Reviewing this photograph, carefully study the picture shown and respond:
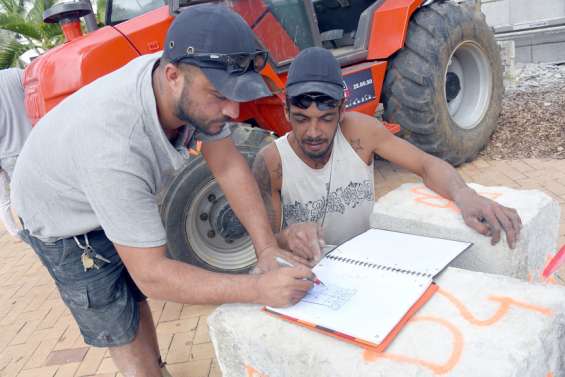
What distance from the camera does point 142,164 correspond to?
1265mm

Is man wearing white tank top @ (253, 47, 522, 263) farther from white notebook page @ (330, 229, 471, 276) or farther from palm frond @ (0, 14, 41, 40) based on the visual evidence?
palm frond @ (0, 14, 41, 40)

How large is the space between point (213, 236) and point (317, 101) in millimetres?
1318

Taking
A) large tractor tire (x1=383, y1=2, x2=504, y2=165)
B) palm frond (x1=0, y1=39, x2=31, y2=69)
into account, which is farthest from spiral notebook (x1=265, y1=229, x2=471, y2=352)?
palm frond (x1=0, y1=39, x2=31, y2=69)

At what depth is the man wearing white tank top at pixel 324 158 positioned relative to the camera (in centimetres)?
177

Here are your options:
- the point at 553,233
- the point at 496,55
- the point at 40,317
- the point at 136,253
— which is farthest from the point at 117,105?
the point at 496,55

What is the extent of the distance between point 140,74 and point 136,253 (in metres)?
0.53

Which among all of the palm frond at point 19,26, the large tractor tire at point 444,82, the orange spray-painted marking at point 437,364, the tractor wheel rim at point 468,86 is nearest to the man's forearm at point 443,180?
the orange spray-painted marking at point 437,364

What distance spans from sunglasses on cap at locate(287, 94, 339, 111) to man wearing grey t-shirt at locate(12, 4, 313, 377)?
431 millimetres

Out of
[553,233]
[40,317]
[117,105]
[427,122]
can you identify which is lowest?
[40,317]

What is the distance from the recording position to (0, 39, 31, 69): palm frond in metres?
8.99

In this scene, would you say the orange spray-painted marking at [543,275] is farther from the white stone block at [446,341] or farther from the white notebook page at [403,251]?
the white stone block at [446,341]

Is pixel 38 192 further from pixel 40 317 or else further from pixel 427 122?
pixel 427 122

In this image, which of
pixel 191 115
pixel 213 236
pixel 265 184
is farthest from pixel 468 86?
pixel 191 115

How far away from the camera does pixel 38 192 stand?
57.6 inches
